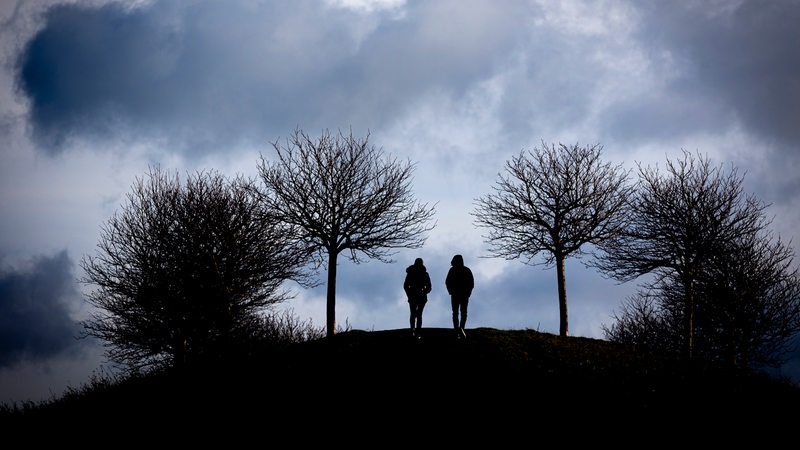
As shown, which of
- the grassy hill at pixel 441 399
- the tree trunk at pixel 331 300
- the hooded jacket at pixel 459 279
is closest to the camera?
the grassy hill at pixel 441 399

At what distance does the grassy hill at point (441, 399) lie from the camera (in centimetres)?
797

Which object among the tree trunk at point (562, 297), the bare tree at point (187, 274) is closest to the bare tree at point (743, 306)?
the tree trunk at point (562, 297)

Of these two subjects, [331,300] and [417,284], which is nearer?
[417,284]

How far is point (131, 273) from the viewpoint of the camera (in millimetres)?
19234

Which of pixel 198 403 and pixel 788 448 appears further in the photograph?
pixel 198 403

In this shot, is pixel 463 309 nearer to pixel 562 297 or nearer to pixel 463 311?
pixel 463 311

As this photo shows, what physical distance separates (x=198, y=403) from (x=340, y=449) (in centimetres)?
415

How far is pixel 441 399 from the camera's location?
29.4ft

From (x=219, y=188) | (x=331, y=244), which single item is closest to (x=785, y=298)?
(x=331, y=244)

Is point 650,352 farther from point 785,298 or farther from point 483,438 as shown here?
point 785,298

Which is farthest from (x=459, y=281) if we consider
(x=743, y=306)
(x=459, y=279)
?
(x=743, y=306)

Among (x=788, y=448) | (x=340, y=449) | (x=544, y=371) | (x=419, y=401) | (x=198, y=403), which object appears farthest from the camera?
(x=544, y=371)

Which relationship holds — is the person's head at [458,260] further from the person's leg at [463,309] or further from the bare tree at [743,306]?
the bare tree at [743,306]

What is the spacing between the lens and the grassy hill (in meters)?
7.97
